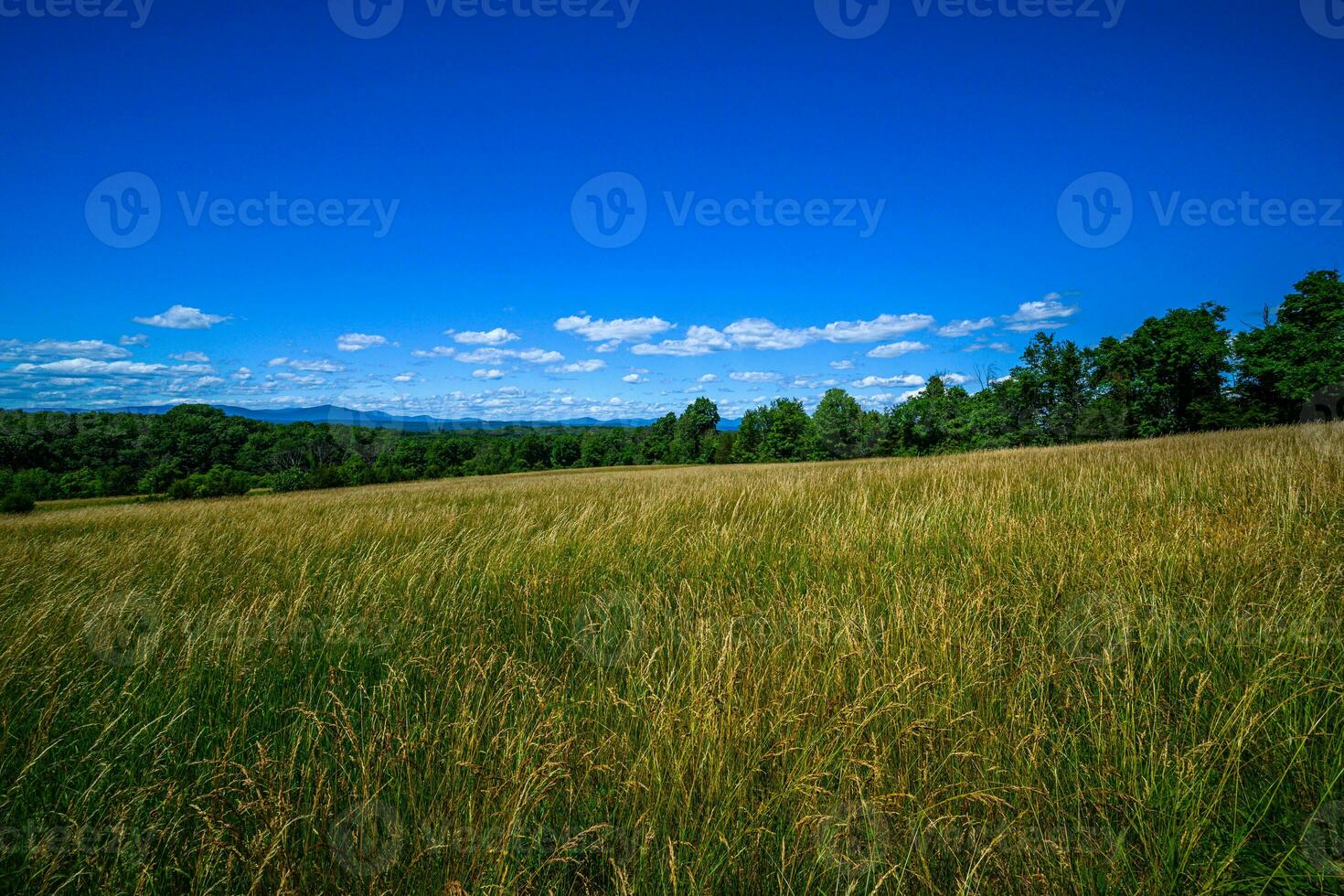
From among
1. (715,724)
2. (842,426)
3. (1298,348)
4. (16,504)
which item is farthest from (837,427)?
(715,724)

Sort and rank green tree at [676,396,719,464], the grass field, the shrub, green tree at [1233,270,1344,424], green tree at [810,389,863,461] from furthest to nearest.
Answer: green tree at [676,396,719,464]
green tree at [810,389,863,461]
green tree at [1233,270,1344,424]
the shrub
the grass field

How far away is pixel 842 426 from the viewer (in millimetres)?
76938

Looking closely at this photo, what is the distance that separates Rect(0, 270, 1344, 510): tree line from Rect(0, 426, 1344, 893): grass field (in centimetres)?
3356

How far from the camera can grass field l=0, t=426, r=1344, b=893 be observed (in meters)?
1.28

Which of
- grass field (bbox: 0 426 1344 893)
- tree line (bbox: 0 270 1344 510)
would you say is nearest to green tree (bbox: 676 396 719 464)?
tree line (bbox: 0 270 1344 510)

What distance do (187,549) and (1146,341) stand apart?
213 feet

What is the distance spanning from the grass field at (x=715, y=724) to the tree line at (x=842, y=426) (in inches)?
1321

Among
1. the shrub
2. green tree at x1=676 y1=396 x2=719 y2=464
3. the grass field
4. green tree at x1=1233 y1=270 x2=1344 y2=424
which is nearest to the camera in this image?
the grass field

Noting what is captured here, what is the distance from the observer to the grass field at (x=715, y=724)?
4.19ft

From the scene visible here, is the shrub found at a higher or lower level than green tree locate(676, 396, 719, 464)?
lower

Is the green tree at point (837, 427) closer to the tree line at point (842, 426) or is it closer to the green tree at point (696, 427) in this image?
the tree line at point (842, 426)

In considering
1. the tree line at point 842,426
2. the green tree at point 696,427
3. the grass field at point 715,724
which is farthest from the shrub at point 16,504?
the green tree at point 696,427

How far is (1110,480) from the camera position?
5.83 m

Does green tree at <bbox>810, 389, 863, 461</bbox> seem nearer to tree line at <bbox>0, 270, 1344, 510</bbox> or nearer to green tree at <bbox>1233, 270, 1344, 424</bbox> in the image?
tree line at <bbox>0, 270, 1344, 510</bbox>
